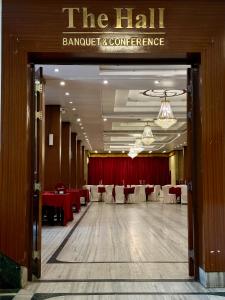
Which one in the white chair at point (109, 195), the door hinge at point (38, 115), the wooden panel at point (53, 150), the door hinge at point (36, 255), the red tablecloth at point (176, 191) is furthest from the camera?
the white chair at point (109, 195)

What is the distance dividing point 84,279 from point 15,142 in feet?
6.00

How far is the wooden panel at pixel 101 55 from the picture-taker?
16.4 ft

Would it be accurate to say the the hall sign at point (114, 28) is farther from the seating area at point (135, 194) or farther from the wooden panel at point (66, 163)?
the seating area at point (135, 194)

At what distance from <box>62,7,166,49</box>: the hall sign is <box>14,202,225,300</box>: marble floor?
2719mm

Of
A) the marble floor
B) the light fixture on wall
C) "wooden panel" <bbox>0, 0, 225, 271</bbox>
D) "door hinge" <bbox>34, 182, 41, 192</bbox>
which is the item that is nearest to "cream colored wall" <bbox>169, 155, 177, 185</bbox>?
the light fixture on wall

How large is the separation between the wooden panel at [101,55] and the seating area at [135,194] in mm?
16173

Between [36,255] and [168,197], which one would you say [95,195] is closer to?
[168,197]

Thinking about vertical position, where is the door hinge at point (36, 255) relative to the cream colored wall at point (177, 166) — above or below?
below

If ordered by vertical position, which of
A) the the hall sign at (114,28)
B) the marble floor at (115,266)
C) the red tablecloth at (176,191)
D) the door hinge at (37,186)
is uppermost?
the the hall sign at (114,28)

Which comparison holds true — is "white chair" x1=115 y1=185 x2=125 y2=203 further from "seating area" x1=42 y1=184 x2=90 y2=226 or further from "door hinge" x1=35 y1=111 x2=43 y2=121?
"door hinge" x1=35 y1=111 x2=43 y2=121

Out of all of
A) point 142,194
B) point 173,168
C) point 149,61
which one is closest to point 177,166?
point 173,168

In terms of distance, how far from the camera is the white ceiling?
9562 millimetres

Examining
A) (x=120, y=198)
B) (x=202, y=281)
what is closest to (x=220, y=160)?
(x=202, y=281)

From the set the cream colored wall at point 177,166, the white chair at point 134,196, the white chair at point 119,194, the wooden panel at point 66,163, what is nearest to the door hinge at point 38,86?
the wooden panel at point 66,163
